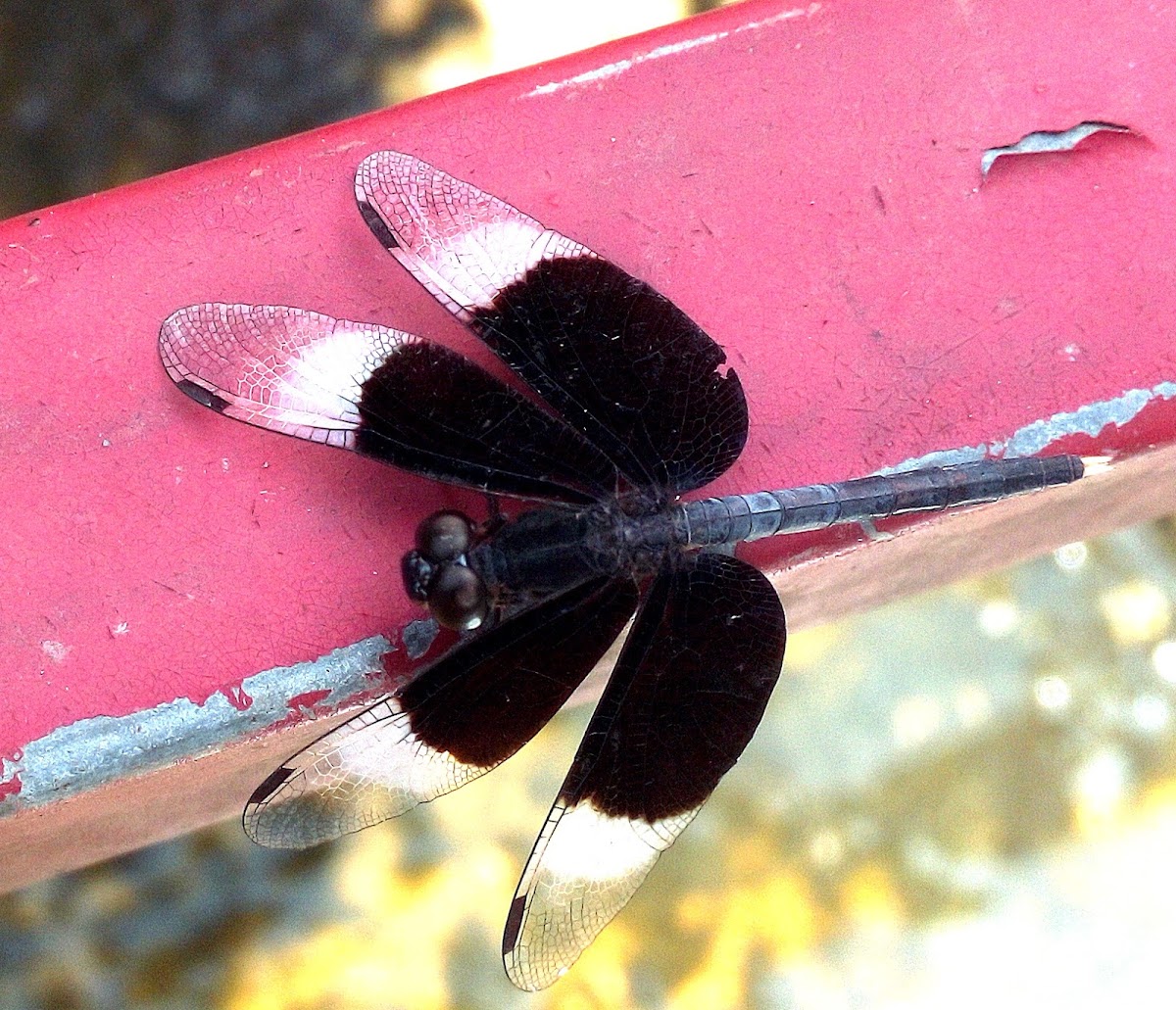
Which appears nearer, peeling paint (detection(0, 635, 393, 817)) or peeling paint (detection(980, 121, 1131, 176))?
peeling paint (detection(0, 635, 393, 817))

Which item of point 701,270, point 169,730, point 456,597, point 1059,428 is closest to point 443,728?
point 456,597

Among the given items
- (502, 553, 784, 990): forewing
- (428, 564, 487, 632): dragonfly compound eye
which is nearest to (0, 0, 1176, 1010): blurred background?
(502, 553, 784, 990): forewing

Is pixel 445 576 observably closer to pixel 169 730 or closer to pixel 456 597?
pixel 456 597

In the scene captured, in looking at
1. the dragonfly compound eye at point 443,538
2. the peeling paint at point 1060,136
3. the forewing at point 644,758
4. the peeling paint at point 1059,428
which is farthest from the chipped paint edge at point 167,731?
the peeling paint at point 1060,136

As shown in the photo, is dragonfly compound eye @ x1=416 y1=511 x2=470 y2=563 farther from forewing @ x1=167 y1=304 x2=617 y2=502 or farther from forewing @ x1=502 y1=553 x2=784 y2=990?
forewing @ x1=502 y1=553 x2=784 y2=990

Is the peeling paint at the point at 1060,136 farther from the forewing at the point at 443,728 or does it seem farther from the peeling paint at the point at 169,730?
the peeling paint at the point at 169,730
